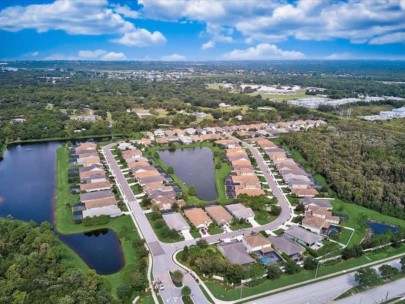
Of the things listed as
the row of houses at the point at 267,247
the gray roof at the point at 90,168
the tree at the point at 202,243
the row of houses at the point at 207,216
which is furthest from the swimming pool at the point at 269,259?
A: the gray roof at the point at 90,168

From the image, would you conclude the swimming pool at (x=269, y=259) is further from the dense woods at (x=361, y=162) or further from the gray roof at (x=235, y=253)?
the dense woods at (x=361, y=162)

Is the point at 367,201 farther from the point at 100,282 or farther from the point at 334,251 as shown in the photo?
the point at 100,282

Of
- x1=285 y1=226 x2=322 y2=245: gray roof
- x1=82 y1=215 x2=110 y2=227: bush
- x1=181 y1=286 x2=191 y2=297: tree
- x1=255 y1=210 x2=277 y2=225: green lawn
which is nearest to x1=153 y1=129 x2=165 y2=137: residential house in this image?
x1=82 y1=215 x2=110 y2=227: bush

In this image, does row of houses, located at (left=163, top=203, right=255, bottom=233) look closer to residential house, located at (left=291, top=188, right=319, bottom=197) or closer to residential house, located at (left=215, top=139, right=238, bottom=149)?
residential house, located at (left=291, top=188, right=319, bottom=197)

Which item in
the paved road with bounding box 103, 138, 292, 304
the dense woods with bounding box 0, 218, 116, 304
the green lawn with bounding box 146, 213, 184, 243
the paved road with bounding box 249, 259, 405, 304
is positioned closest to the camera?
the dense woods with bounding box 0, 218, 116, 304

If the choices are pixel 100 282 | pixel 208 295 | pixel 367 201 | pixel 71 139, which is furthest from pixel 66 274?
pixel 71 139

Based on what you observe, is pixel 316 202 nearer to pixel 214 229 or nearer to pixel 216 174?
pixel 214 229
